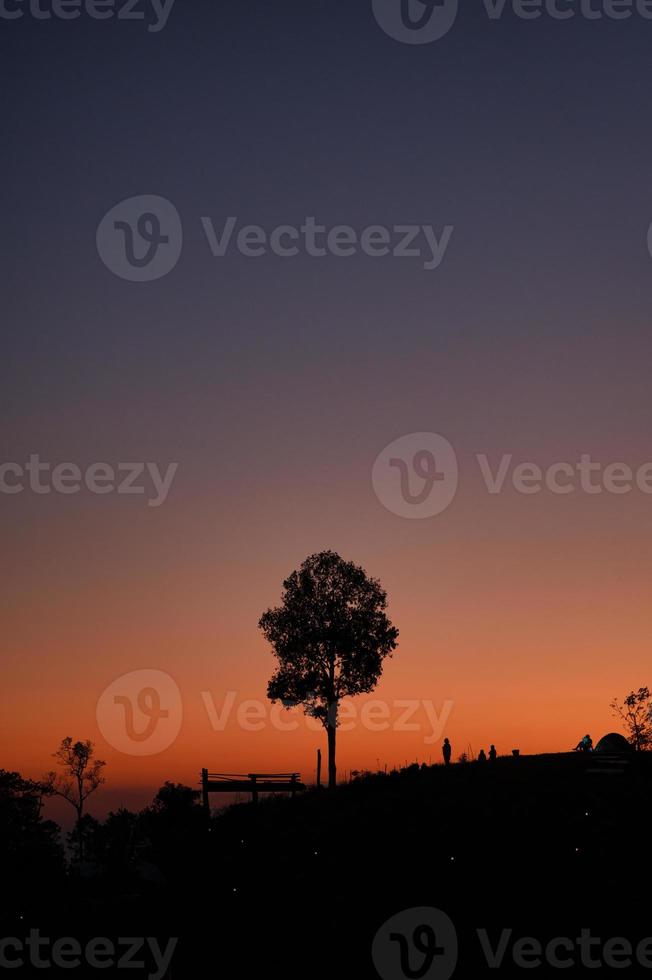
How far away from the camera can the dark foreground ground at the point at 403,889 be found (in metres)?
38.2

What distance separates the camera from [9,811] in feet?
332

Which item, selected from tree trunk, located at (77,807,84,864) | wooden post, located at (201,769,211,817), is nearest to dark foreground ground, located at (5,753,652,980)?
wooden post, located at (201,769,211,817)

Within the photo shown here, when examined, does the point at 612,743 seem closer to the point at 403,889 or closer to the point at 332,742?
the point at 332,742

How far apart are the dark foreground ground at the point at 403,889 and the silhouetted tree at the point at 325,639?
14801 millimetres

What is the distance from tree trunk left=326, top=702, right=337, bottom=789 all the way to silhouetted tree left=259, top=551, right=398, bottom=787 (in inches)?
3.4

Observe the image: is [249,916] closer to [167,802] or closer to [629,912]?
[629,912]

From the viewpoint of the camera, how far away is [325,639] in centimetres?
7506

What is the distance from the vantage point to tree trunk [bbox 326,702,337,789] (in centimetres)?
7056

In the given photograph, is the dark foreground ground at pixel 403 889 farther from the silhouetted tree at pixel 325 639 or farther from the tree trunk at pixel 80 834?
the tree trunk at pixel 80 834

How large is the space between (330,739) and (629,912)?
1381 inches

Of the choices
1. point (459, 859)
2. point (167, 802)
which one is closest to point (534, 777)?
point (459, 859)

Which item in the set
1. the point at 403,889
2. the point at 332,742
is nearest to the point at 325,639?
the point at 332,742

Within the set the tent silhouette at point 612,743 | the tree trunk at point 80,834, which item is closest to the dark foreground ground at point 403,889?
the tent silhouette at point 612,743

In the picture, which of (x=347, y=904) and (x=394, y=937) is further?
(x=347, y=904)
